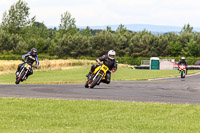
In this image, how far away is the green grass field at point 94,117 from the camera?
11.2 m

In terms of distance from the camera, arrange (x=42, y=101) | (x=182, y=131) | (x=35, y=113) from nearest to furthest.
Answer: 1. (x=182, y=131)
2. (x=35, y=113)
3. (x=42, y=101)

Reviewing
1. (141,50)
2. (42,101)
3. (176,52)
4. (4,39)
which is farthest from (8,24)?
(42,101)

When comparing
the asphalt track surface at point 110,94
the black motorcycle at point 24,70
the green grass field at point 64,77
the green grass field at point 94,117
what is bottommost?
the green grass field at point 64,77

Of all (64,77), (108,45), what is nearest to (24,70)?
(64,77)

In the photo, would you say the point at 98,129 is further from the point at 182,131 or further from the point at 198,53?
the point at 198,53

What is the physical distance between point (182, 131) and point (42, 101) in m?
7.50

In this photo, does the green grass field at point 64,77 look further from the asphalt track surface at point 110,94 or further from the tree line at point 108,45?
the tree line at point 108,45

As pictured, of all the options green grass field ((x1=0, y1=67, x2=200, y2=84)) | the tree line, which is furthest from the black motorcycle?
the tree line

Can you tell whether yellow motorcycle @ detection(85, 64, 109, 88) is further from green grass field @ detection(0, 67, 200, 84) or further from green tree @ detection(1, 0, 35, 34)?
green tree @ detection(1, 0, 35, 34)

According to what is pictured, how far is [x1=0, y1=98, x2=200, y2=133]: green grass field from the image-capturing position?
1118 cm

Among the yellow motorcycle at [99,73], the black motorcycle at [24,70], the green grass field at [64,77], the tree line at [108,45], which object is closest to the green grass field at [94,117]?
the yellow motorcycle at [99,73]

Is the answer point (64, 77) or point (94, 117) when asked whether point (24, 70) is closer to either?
point (94, 117)

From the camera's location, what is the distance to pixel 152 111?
14570 mm

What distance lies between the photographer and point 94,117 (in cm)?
1323
